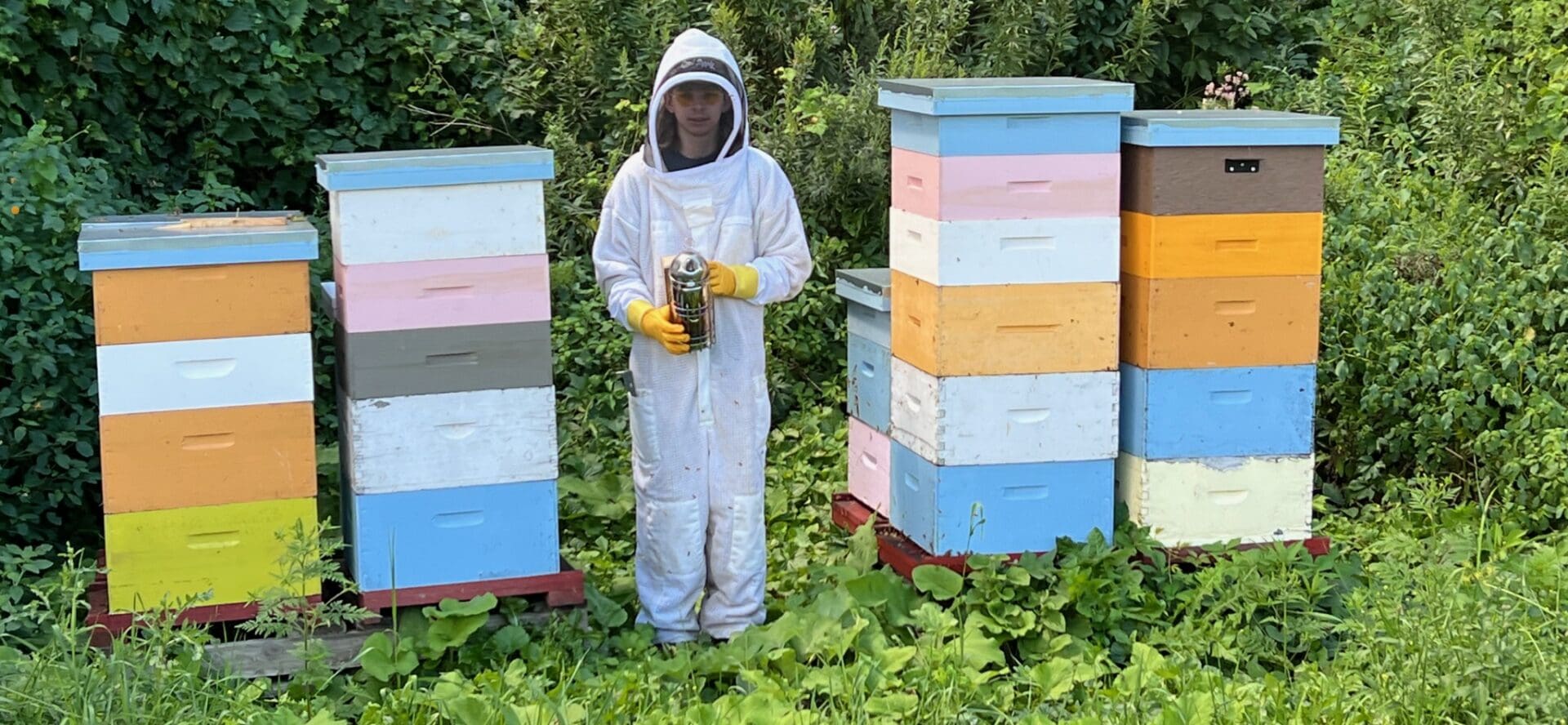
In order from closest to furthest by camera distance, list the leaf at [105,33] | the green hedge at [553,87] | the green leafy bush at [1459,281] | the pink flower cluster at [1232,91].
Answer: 1. the green leafy bush at [1459,281]
2. the leaf at [105,33]
3. the green hedge at [553,87]
4. the pink flower cluster at [1232,91]

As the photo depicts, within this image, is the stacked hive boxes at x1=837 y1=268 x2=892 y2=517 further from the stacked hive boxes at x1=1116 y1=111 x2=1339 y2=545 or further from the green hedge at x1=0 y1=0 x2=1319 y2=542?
the green hedge at x1=0 y1=0 x2=1319 y2=542

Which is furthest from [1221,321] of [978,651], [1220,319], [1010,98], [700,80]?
[700,80]

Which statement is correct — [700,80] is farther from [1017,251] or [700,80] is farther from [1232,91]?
[1232,91]

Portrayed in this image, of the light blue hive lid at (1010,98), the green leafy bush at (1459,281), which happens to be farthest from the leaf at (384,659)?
the green leafy bush at (1459,281)

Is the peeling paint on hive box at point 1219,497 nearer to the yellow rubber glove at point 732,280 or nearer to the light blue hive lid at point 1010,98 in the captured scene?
the light blue hive lid at point 1010,98

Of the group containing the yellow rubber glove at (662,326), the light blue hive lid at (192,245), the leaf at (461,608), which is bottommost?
the leaf at (461,608)

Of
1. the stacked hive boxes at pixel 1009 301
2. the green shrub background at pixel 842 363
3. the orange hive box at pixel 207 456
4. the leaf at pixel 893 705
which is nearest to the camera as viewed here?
the leaf at pixel 893 705

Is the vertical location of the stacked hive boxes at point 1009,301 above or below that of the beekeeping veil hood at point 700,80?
below

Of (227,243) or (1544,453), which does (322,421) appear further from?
(1544,453)

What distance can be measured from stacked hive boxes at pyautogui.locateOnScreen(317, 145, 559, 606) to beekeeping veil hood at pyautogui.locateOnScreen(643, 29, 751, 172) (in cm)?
30

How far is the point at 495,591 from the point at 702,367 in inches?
30.7

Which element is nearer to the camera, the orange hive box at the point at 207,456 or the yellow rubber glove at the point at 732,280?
the orange hive box at the point at 207,456

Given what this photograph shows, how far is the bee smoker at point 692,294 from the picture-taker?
4.21 m

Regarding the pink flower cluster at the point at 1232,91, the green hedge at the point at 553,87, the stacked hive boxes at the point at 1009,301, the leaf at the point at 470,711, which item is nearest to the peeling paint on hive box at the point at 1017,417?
the stacked hive boxes at the point at 1009,301
